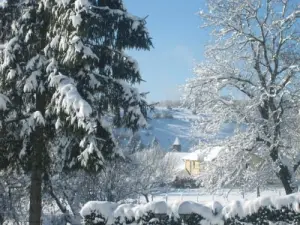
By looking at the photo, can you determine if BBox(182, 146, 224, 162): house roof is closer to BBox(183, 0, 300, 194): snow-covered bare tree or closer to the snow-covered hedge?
BBox(183, 0, 300, 194): snow-covered bare tree

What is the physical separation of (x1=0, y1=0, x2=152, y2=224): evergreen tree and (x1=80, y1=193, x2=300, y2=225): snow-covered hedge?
995 mm

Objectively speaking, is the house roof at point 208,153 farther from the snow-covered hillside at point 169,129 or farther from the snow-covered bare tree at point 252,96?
the snow-covered hillside at point 169,129

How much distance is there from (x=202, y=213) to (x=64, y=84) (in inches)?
139

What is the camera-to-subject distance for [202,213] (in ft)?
25.4

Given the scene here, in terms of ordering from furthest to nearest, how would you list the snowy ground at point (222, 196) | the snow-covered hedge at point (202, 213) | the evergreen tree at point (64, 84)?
the snowy ground at point (222, 196), the evergreen tree at point (64, 84), the snow-covered hedge at point (202, 213)

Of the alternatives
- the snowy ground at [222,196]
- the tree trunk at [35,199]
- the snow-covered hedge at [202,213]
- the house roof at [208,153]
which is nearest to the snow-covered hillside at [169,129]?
the snowy ground at [222,196]

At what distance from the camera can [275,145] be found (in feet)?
48.4

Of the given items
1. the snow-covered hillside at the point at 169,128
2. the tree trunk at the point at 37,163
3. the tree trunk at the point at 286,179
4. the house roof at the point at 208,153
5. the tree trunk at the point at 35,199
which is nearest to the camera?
the tree trunk at the point at 37,163

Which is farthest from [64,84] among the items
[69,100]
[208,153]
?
[208,153]

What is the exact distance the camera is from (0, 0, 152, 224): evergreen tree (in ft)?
25.8

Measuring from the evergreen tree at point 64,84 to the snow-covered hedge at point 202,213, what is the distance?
39.2 inches

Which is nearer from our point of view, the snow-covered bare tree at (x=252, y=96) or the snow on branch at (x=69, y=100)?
the snow on branch at (x=69, y=100)

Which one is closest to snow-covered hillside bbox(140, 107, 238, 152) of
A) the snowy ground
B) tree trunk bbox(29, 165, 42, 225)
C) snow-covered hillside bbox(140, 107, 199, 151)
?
snow-covered hillside bbox(140, 107, 199, 151)

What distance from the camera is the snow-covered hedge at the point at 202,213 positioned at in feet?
25.4
